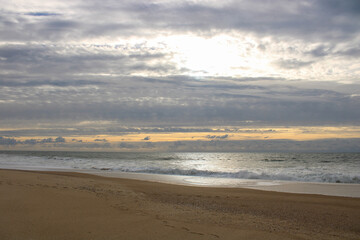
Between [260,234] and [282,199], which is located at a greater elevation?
[260,234]

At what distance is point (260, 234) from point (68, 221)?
12.6 feet

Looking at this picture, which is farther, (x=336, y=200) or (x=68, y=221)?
(x=336, y=200)

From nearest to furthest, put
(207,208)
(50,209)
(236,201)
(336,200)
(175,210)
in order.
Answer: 1. (50,209)
2. (175,210)
3. (207,208)
4. (236,201)
5. (336,200)

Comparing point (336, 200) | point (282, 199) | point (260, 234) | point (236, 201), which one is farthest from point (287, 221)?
point (336, 200)

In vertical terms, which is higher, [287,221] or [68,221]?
[68,221]

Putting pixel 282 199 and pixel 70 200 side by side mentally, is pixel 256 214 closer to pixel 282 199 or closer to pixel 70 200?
pixel 282 199

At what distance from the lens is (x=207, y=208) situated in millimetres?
7867

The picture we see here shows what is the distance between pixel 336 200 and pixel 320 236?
5816 mm

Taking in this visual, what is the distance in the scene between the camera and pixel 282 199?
391 inches

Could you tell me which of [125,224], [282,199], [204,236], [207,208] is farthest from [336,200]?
[125,224]

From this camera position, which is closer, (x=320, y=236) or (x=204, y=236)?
(x=204, y=236)

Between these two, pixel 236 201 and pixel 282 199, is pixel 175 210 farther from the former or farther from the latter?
pixel 282 199

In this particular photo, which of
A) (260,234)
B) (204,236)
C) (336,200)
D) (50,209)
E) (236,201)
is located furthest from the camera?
(336,200)

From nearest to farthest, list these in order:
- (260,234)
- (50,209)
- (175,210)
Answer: (260,234) → (50,209) → (175,210)
